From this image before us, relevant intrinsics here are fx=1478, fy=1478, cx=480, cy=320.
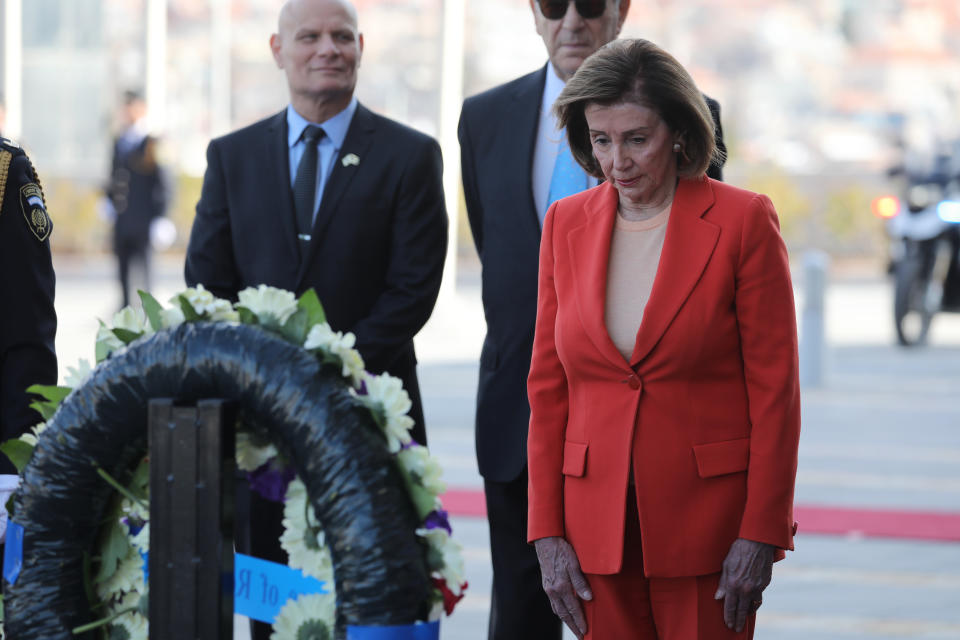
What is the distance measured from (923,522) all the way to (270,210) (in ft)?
13.0

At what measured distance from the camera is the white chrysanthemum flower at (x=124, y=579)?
7.88 ft

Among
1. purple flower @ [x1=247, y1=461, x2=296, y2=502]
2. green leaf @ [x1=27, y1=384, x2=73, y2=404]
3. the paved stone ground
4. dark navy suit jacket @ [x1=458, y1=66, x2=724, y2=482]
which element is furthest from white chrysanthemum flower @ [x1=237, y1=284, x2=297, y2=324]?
the paved stone ground

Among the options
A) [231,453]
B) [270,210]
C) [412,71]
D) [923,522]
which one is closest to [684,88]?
[231,453]

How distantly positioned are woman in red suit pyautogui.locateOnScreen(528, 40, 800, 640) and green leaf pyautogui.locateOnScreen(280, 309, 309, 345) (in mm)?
706

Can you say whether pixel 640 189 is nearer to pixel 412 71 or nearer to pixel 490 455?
pixel 490 455

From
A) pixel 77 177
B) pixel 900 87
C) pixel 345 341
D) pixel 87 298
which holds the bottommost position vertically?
pixel 345 341

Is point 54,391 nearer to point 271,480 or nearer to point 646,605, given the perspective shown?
point 271,480

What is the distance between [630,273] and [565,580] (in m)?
0.62

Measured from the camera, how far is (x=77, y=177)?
2588 cm

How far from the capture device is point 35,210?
2.96m

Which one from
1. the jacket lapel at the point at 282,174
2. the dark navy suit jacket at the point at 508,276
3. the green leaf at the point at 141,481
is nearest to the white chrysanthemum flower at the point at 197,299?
the green leaf at the point at 141,481

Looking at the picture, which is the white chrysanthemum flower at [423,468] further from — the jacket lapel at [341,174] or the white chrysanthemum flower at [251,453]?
the jacket lapel at [341,174]

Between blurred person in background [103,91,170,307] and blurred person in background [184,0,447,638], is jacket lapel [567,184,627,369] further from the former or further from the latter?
blurred person in background [103,91,170,307]

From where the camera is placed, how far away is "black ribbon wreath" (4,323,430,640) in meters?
2.16
